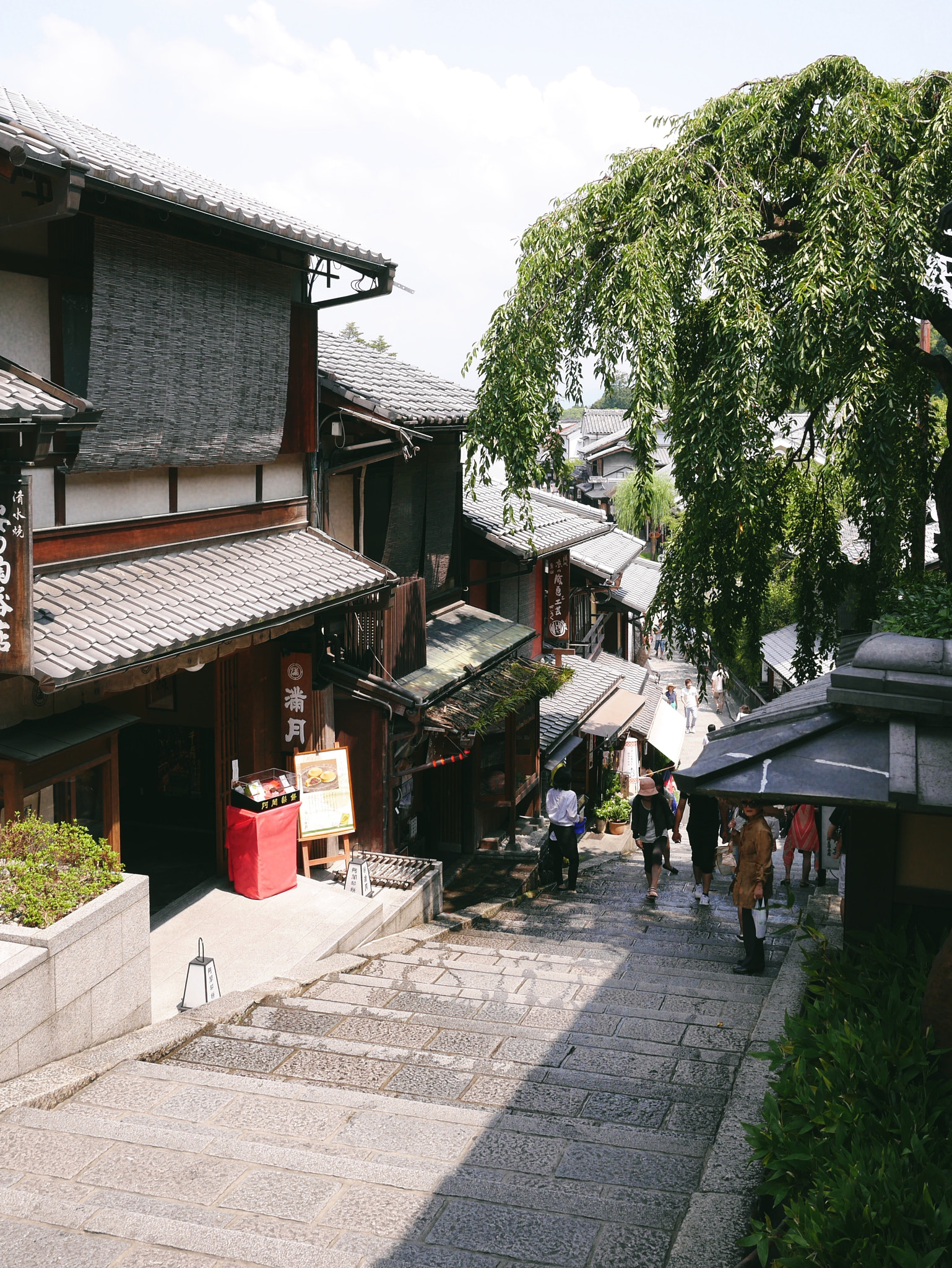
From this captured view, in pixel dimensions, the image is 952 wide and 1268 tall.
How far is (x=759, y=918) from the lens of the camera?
36.5ft

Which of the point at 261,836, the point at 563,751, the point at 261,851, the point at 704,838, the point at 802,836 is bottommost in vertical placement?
the point at 563,751

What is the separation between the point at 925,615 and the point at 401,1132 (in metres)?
5.01

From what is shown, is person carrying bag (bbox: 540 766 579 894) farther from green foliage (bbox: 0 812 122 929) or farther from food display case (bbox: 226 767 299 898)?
green foliage (bbox: 0 812 122 929)

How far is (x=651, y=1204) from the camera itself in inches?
219

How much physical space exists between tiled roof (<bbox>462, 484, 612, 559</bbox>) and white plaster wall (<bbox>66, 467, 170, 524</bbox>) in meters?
7.29

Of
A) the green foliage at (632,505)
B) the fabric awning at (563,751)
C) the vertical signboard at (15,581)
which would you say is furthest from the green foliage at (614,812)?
the green foliage at (632,505)

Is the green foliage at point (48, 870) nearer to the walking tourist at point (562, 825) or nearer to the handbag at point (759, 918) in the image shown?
the handbag at point (759, 918)

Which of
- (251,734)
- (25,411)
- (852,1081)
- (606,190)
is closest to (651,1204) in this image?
(852,1081)

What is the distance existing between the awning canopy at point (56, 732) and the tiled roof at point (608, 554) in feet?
56.6

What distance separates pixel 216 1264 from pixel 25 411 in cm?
554

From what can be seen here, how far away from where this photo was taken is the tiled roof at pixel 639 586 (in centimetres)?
3591

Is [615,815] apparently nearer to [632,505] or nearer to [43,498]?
[43,498]

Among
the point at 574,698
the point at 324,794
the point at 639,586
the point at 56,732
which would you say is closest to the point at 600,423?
the point at 639,586

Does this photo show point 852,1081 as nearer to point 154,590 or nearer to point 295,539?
point 154,590
